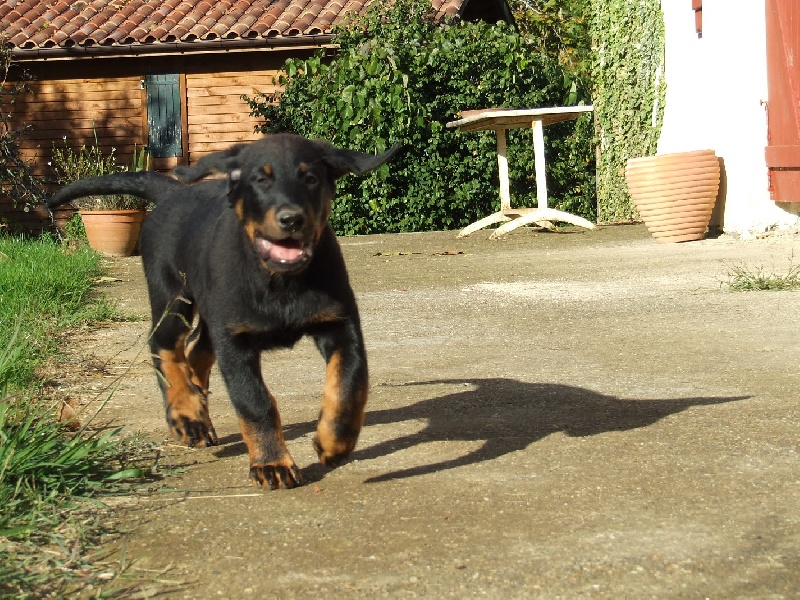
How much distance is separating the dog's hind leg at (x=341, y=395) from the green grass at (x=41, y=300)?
146 centimetres

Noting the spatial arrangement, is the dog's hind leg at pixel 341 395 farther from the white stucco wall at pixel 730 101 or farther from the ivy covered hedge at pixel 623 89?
the ivy covered hedge at pixel 623 89

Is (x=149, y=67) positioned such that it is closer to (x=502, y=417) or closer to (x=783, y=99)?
(x=783, y=99)

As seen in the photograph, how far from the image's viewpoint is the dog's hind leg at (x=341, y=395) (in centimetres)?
370

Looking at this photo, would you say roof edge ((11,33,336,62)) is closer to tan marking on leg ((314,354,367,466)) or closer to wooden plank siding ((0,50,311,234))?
wooden plank siding ((0,50,311,234))

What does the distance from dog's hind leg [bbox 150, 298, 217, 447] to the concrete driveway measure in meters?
0.10

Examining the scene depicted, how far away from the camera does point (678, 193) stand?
11.2 m

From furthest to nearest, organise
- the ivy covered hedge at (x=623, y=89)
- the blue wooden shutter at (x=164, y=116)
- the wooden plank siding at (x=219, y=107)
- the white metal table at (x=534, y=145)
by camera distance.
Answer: the blue wooden shutter at (x=164, y=116) < the wooden plank siding at (x=219, y=107) < the ivy covered hedge at (x=623, y=89) < the white metal table at (x=534, y=145)

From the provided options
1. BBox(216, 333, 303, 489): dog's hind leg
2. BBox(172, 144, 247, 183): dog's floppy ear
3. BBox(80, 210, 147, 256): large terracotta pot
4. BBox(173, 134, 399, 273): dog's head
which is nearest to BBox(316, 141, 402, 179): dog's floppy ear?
BBox(173, 134, 399, 273): dog's head

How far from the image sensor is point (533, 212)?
514 inches

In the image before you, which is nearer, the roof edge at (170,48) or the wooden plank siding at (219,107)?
the roof edge at (170,48)

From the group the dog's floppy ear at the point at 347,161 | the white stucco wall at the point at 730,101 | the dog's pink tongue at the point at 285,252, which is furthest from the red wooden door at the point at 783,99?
the dog's pink tongue at the point at 285,252

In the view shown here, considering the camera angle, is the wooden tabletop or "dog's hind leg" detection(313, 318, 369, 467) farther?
the wooden tabletop

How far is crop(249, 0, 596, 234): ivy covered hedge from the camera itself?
1473 centimetres

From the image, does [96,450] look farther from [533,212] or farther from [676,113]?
[676,113]
